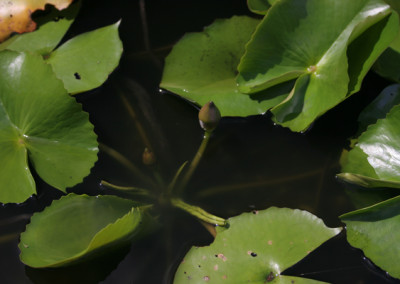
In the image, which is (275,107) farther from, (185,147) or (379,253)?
(379,253)

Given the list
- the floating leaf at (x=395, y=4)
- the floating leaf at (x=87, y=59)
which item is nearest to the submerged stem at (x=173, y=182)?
the floating leaf at (x=87, y=59)

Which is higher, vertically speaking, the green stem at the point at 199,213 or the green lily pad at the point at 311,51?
the green lily pad at the point at 311,51

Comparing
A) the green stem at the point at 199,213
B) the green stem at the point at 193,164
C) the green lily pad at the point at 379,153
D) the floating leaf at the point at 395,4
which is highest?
the floating leaf at the point at 395,4

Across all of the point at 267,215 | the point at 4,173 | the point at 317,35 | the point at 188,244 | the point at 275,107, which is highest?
the point at 317,35

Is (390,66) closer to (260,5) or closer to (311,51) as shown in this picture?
(311,51)

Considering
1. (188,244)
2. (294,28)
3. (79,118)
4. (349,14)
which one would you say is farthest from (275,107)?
(79,118)

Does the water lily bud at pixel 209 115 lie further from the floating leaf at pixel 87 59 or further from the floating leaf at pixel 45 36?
the floating leaf at pixel 45 36

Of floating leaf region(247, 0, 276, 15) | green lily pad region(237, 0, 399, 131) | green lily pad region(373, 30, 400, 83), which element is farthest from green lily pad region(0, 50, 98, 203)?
green lily pad region(373, 30, 400, 83)
